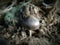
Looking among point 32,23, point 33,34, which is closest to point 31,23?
point 32,23

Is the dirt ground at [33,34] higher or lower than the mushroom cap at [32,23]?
lower

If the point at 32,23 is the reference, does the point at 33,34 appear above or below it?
below

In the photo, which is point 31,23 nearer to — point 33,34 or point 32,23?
point 32,23

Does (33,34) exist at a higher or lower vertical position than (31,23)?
lower

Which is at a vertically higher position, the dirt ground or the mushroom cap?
the mushroom cap

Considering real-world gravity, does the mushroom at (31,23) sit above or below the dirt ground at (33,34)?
above

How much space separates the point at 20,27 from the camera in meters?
1.69

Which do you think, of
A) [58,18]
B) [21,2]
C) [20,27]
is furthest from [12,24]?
[58,18]

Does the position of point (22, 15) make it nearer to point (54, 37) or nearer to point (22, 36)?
point (22, 36)

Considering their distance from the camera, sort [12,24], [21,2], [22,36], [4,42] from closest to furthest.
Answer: [4,42] → [22,36] → [12,24] → [21,2]

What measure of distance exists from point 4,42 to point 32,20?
1.15 ft

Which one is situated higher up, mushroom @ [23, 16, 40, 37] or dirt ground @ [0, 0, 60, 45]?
mushroom @ [23, 16, 40, 37]

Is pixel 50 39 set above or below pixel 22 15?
below

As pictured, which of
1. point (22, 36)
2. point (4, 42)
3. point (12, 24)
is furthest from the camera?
point (12, 24)
